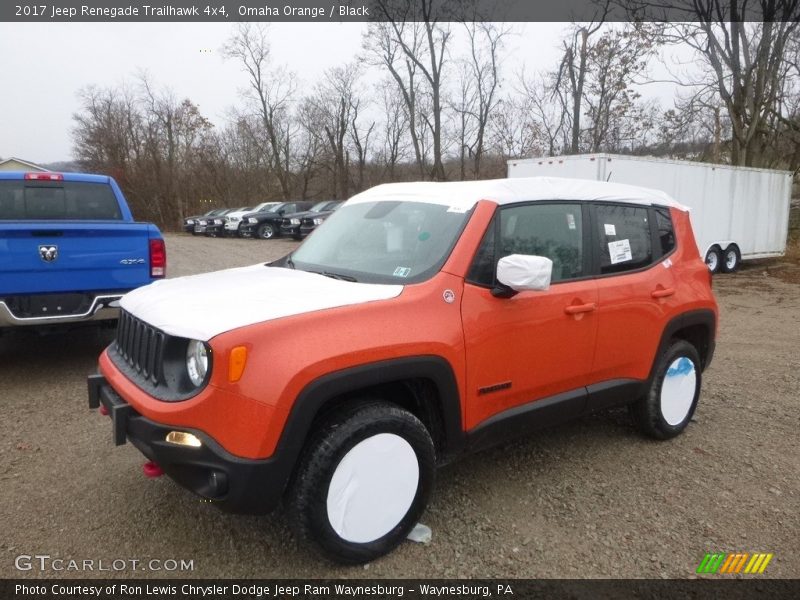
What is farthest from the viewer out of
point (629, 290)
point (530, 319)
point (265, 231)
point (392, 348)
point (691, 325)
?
point (265, 231)

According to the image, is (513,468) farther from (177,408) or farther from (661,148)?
(661,148)

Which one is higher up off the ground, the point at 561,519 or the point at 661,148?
the point at 661,148

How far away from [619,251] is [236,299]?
245 cm

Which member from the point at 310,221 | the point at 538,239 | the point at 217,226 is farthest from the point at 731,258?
the point at 217,226

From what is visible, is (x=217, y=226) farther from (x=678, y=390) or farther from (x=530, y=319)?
(x=530, y=319)

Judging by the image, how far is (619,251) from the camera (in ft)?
11.9

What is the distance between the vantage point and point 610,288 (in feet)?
11.3

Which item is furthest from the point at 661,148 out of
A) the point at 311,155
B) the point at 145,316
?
the point at 145,316

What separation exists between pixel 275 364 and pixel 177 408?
45cm

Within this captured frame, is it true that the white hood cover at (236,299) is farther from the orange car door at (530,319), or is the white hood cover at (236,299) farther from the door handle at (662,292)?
the door handle at (662,292)

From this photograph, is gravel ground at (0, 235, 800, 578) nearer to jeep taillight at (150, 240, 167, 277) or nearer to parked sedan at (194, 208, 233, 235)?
jeep taillight at (150, 240, 167, 277)

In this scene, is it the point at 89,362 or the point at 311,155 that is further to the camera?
the point at 311,155

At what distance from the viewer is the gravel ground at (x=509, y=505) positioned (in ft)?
8.71

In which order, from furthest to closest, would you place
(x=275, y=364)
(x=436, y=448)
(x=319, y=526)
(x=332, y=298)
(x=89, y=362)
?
(x=89, y=362)
(x=436, y=448)
(x=332, y=298)
(x=319, y=526)
(x=275, y=364)
